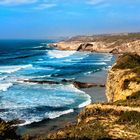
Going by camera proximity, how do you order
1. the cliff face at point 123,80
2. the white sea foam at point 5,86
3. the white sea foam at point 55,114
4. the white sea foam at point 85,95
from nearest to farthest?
the cliff face at point 123,80
the white sea foam at point 55,114
the white sea foam at point 85,95
the white sea foam at point 5,86

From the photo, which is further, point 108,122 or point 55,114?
point 55,114

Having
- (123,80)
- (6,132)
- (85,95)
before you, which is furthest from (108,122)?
(85,95)

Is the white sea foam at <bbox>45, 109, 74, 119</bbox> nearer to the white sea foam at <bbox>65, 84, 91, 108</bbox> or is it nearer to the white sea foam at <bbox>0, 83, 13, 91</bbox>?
the white sea foam at <bbox>65, 84, 91, 108</bbox>

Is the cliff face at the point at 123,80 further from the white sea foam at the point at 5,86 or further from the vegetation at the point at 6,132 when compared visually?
the vegetation at the point at 6,132

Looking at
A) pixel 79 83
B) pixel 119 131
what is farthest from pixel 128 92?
pixel 79 83

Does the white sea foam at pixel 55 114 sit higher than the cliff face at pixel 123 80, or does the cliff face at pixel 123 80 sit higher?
the cliff face at pixel 123 80

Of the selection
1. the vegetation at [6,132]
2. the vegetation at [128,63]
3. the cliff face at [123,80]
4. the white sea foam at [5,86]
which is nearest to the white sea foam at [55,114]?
the cliff face at [123,80]

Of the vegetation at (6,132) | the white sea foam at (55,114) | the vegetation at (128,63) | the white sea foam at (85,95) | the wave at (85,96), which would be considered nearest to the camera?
the vegetation at (6,132)

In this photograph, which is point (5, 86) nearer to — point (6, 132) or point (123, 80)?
point (123, 80)

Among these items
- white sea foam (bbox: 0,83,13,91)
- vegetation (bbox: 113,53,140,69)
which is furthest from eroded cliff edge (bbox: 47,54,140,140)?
white sea foam (bbox: 0,83,13,91)
